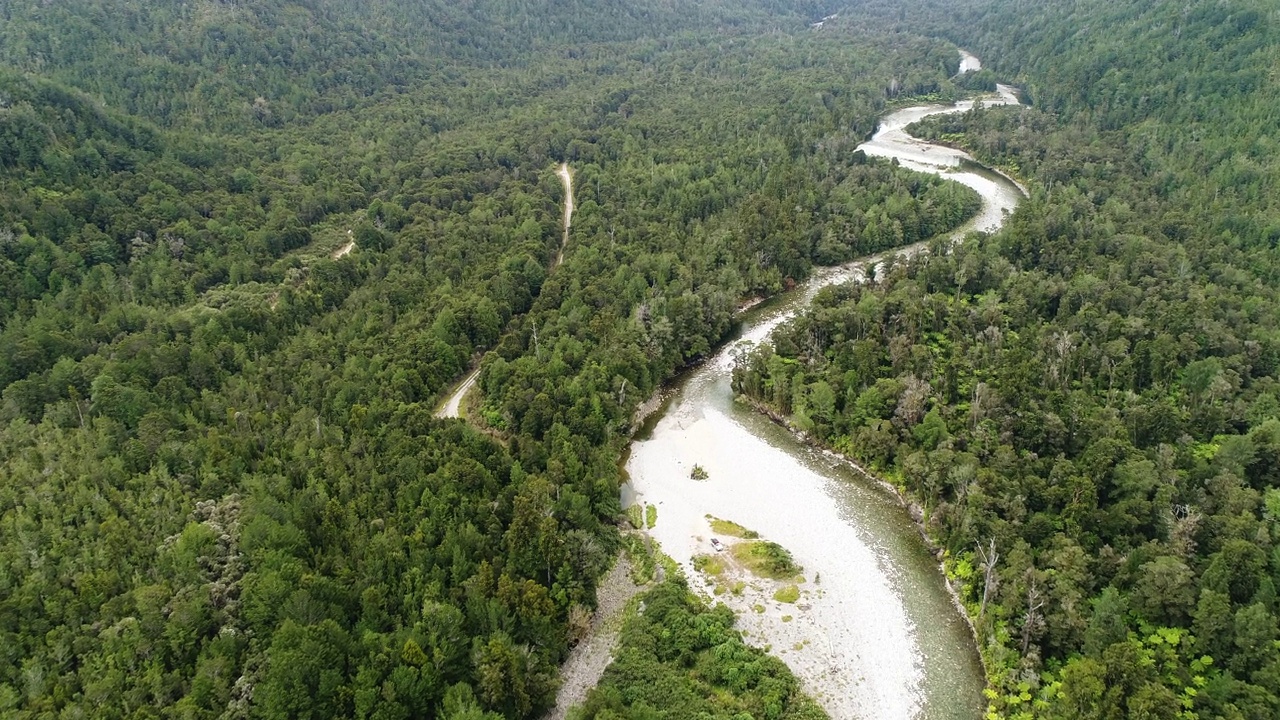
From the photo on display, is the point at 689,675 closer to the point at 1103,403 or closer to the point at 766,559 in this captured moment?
the point at 766,559

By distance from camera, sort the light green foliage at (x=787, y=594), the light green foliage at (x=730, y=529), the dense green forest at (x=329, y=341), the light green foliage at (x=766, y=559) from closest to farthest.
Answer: the dense green forest at (x=329, y=341) < the light green foliage at (x=787, y=594) < the light green foliage at (x=766, y=559) < the light green foliage at (x=730, y=529)

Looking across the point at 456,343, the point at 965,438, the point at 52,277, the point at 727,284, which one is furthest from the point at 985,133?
the point at 52,277

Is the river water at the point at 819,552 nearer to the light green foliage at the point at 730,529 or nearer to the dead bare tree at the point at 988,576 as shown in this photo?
the light green foliage at the point at 730,529

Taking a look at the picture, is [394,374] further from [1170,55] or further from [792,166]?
[1170,55]

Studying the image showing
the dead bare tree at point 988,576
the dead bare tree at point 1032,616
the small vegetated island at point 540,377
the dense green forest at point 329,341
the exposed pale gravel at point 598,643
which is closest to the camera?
the dense green forest at point 329,341

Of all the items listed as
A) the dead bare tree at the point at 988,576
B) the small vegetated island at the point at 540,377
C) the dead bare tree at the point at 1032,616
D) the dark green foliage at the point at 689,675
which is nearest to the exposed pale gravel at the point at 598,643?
the dark green foliage at the point at 689,675


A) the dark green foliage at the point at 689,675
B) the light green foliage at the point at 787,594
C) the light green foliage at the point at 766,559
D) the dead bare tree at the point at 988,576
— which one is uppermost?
the dead bare tree at the point at 988,576
